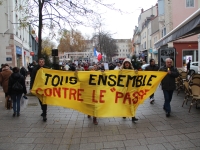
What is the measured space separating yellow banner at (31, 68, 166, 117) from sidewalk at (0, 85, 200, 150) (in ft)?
1.54

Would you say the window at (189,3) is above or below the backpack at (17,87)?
above

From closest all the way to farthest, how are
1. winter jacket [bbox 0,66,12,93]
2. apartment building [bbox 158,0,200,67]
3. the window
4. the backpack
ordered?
the backpack
winter jacket [bbox 0,66,12,93]
apartment building [bbox 158,0,200,67]
the window

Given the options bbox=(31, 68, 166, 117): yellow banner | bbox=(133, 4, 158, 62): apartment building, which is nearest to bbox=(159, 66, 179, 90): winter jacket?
bbox=(31, 68, 166, 117): yellow banner

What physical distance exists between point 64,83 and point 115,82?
1.48m

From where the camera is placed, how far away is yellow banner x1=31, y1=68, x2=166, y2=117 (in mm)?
6152

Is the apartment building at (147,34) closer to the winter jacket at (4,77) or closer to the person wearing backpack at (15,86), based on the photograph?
the winter jacket at (4,77)

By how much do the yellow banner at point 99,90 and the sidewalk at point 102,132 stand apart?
0.47 meters

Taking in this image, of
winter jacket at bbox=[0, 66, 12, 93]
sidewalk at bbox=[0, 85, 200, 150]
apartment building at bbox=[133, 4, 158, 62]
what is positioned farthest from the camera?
apartment building at bbox=[133, 4, 158, 62]

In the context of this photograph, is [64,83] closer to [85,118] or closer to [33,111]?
[85,118]

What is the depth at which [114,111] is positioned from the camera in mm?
6102

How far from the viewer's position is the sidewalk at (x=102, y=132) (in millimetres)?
4594

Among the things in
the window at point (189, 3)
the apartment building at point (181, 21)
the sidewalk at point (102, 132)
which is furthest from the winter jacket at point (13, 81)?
the window at point (189, 3)

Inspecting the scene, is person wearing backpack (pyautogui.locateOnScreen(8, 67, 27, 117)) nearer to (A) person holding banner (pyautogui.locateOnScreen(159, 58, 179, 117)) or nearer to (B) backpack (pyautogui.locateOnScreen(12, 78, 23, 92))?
(B) backpack (pyautogui.locateOnScreen(12, 78, 23, 92))

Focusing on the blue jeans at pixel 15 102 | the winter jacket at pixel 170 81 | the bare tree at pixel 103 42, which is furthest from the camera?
the bare tree at pixel 103 42
